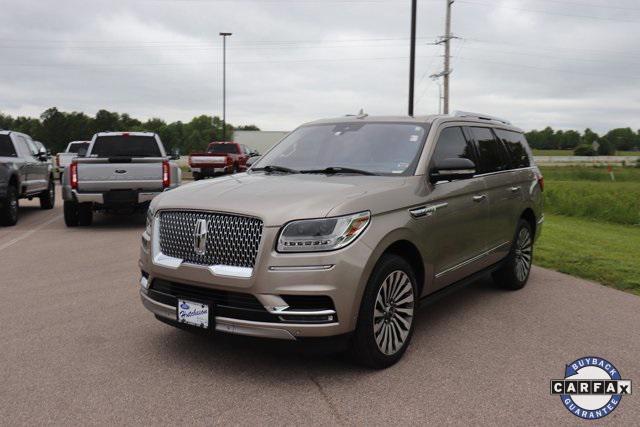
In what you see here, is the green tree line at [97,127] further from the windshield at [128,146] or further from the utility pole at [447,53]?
the windshield at [128,146]

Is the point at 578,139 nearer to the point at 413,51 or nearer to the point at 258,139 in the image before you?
the point at 258,139

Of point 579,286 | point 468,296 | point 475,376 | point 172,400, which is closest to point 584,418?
point 475,376

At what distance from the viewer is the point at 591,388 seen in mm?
3996

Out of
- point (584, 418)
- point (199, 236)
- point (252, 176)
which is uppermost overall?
point (252, 176)

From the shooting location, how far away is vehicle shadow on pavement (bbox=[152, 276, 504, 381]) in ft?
12.6

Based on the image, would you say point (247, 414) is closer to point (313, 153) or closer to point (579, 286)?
point (313, 153)

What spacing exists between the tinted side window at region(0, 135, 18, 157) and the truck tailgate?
3.29 m

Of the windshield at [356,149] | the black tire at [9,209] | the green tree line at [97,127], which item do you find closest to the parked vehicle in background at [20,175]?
the black tire at [9,209]

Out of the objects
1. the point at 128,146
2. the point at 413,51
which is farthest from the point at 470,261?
the point at 413,51

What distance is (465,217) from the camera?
524 centimetres

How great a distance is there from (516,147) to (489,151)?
1.01 metres

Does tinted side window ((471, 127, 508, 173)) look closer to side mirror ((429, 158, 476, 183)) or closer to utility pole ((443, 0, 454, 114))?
side mirror ((429, 158, 476, 183))

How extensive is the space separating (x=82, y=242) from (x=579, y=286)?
7799mm

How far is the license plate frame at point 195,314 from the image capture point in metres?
3.88
